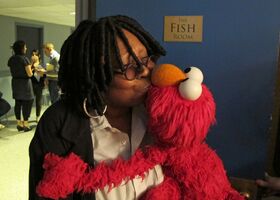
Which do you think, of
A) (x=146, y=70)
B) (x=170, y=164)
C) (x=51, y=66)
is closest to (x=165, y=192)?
(x=170, y=164)

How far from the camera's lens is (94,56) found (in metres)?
0.68

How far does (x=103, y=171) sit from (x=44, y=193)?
14 cm

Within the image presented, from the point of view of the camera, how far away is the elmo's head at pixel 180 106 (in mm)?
621

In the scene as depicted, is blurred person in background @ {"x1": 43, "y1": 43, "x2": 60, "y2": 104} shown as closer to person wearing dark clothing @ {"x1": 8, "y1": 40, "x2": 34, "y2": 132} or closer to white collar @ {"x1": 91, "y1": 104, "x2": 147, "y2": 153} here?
person wearing dark clothing @ {"x1": 8, "y1": 40, "x2": 34, "y2": 132}

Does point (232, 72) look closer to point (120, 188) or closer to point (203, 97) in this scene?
point (203, 97)

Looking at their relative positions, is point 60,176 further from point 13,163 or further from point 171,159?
point 13,163

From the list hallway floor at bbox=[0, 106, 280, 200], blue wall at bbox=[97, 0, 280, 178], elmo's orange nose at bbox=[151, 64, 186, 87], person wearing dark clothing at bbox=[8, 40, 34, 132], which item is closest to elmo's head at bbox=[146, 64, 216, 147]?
elmo's orange nose at bbox=[151, 64, 186, 87]

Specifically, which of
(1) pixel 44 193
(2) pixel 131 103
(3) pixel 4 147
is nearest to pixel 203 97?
(2) pixel 131 103

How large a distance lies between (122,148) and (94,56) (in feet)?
0.82

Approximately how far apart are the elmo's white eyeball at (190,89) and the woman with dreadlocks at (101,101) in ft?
0.35

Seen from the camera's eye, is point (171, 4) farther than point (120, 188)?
Yes

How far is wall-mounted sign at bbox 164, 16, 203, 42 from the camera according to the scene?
1.01 m

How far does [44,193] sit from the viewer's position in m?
0.64

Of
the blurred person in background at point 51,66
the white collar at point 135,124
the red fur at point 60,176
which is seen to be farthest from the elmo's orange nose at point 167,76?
the blurred person in background at point 51,66
